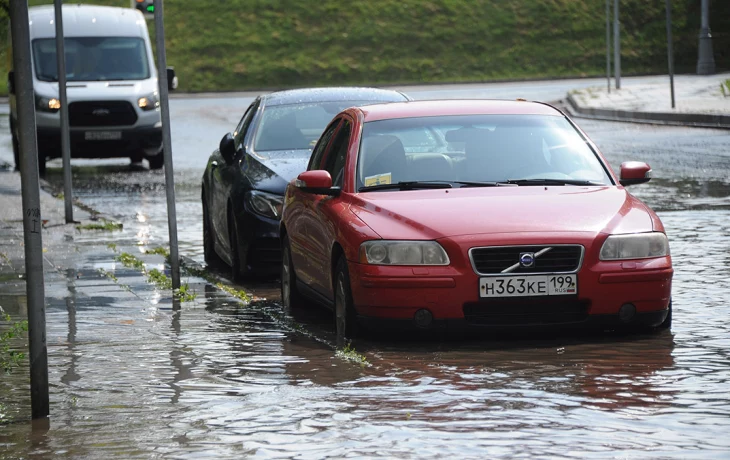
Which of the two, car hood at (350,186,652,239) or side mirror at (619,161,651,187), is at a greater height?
side mirror at (619,161,651,187)

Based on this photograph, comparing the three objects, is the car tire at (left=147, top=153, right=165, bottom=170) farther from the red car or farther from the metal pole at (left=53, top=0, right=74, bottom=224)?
the red car

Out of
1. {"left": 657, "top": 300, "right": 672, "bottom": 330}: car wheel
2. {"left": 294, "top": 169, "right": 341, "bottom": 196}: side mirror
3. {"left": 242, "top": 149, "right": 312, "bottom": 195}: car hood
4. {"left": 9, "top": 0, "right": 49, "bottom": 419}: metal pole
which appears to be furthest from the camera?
{"left": 242, "top": 149, "right": 312, "bottom": 195}: car hood

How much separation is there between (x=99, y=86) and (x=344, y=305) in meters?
20.1

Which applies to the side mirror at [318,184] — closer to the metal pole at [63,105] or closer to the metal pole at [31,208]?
the metal pole at [31,208]

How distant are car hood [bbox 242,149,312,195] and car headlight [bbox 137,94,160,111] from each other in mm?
15224

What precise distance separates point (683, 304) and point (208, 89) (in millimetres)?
51906

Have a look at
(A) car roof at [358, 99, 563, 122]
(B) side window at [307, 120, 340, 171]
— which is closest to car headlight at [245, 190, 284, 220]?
(B) side window at [307, 120, 340, 171]

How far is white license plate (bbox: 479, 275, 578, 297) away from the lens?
8.20 meters

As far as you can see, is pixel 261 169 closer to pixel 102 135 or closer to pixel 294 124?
pixel 294 124

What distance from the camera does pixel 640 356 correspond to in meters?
7.98

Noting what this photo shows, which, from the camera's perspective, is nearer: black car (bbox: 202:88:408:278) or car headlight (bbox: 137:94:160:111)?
black car (bbox: 202:88:408:278)

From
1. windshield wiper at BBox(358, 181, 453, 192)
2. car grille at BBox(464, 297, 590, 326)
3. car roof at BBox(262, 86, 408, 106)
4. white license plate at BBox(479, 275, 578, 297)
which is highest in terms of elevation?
car roof at BBox(262, 86, 408, 106)

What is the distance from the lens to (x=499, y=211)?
8570 millimetres

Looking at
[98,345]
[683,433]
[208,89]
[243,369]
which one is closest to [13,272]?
[98,345]
